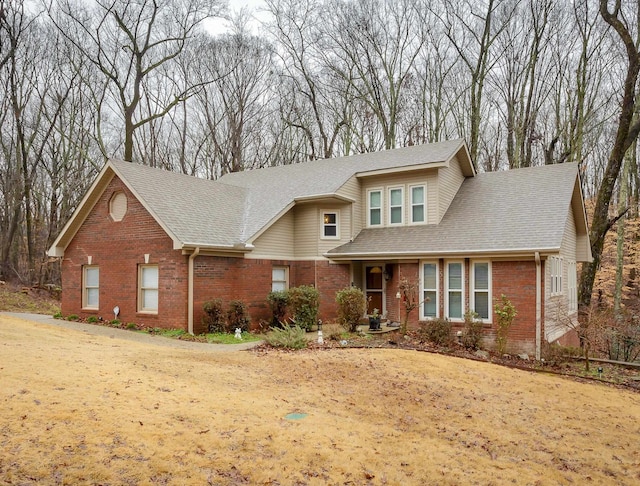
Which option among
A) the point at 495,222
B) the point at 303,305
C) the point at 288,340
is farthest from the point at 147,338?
the point at 495,222

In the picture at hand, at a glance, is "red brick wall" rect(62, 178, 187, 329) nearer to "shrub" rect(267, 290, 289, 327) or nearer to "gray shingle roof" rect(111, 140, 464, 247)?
"gray shingle roof" rect(111, 140, 464, 247)

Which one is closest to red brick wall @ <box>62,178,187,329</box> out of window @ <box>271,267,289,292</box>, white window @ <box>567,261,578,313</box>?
window @ <box>271,267,289,292</box>

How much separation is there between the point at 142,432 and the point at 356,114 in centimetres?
2842

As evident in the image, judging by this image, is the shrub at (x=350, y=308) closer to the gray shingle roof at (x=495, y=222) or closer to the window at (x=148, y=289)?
the gray shingle roof at (x=495, y=222)

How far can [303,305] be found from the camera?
52.0 ft

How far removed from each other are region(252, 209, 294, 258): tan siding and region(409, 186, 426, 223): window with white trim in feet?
14.7

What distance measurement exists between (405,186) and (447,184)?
4.98 feet

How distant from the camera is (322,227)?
18094 millimetres

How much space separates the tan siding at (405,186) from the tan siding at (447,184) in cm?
21

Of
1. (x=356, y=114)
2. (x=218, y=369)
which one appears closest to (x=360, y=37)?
(x=356, y=114)

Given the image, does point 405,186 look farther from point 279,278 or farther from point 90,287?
point 90,287

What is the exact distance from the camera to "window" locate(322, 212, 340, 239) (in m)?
18.2

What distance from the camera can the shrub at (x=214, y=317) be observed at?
14.9 meters

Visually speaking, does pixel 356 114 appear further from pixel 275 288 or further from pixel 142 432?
pixel 142 432
